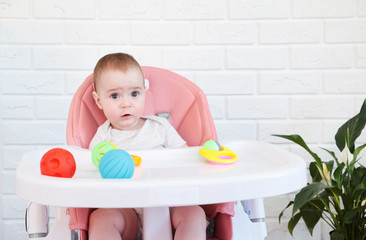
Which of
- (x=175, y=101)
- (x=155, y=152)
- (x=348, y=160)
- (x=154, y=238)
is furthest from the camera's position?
(x=348, y=160)

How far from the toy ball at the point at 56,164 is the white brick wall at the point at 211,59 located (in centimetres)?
84

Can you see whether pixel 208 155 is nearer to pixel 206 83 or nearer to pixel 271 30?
pixel 206 83

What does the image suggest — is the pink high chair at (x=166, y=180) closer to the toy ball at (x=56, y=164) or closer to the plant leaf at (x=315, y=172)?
the toy ball at (x=56, y=164)

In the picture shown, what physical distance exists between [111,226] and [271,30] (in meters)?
1.08

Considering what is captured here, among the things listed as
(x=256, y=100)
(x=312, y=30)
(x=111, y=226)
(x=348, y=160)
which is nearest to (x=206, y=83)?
(x=256, y=100)

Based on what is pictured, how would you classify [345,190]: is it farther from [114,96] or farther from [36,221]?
[36,221]

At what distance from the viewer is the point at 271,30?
1.82 m

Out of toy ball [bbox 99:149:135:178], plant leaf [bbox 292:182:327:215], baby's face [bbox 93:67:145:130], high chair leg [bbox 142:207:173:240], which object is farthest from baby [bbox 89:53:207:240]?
plant leaf [bbox 292:182:327:215]

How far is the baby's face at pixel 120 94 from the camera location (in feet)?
4.35

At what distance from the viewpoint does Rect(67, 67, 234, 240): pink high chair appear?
1.33 m

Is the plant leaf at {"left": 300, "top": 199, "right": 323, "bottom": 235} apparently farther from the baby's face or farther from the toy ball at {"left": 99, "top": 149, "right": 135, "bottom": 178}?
the toy ball at {"left": 99, "top": 149, "right": 135, "bottom": 178}

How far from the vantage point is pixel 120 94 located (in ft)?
4.42

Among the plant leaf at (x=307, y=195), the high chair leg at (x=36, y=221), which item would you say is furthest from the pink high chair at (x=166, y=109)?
the plant leaf at (x=307, y=195)

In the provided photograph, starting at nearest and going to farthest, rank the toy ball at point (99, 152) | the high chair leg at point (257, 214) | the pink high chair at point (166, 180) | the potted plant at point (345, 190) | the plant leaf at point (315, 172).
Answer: the pink high chair at point (166, 180)
the toy ball at point (99, 152)
the high chair leg at point (257, 214)
the potted plant at point (345, 190)
the plant leaf at point (315, 172)
